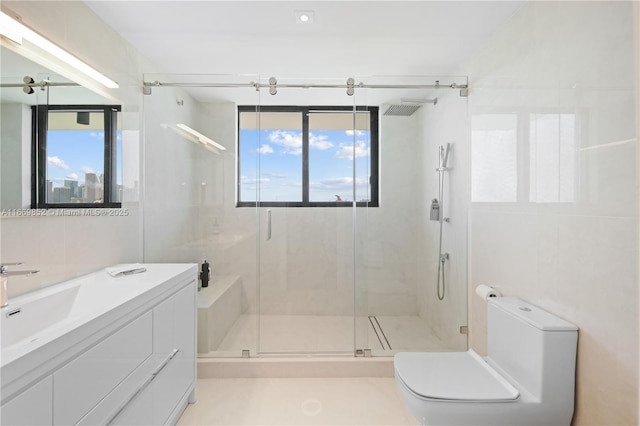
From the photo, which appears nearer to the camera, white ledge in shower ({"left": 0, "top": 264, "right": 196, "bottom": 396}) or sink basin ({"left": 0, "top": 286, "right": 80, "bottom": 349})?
white ledge in shower ({"left": 0, "top": 264, "right": 196, "bottom": 396})

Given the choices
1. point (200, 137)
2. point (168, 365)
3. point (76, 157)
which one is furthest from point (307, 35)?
point (168, 365)

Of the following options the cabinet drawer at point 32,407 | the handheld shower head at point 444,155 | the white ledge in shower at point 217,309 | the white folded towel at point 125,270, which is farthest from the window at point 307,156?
the cabinet drawer at point 32,407

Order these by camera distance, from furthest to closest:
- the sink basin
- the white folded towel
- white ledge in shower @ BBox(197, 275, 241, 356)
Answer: white ledge in shower @ BBox(197, 275, 241, 356), the white folded towel, the sink basin

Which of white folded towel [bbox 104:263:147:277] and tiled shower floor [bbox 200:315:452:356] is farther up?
white folded towel [bbox 104:263:147:277]

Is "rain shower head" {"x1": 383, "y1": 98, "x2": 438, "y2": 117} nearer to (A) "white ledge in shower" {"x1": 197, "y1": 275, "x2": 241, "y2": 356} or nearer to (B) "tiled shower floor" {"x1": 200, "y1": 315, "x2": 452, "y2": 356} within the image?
A: (B) "tiled shower floor" {"x1": 200, "y1": 315, "x2": 452, "y2": 356}

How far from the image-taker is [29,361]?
0.77 metres

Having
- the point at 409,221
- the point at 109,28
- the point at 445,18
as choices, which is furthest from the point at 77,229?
the point at 445,18

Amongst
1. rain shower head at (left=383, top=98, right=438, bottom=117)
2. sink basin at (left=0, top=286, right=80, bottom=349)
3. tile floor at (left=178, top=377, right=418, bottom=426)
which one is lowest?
tile floor at (left=178, top=377, right=418, bottom=426)

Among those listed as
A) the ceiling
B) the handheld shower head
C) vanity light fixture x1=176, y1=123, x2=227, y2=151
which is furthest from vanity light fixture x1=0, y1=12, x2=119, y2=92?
the handheld shower head

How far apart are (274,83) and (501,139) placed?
65.1 inches

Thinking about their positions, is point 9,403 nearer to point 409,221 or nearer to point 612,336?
point 612,336

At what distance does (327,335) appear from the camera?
2424 millimetres

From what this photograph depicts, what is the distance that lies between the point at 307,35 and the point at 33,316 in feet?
6.62

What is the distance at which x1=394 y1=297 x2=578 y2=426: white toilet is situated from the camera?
1271 mm
